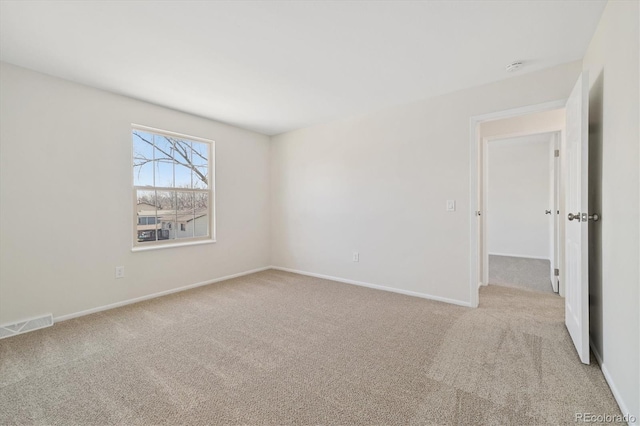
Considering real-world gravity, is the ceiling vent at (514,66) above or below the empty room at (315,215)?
above

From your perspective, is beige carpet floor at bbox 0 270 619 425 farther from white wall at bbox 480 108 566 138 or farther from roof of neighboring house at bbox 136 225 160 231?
white wall at bbox 480 108 566 138

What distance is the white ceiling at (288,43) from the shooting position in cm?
178

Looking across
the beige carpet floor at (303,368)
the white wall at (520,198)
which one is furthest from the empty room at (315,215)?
the white wall at (520,198)

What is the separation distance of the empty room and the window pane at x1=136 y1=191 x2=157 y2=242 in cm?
3

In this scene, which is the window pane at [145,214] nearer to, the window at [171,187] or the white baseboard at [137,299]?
the window at [171,187]

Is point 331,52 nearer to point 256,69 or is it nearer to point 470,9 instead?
point 256,69

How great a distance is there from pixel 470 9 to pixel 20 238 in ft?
13.1

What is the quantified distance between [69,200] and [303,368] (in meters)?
2.78

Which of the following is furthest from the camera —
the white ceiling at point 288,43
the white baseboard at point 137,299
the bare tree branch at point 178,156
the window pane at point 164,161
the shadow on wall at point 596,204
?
the window pane at point 164,161

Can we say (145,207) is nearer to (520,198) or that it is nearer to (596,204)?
(596,204)

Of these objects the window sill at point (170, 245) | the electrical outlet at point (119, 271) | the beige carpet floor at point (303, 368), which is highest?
the window sill at point (170, 245)

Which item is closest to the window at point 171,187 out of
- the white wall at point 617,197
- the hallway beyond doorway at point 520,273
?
the white wall at point 617,197

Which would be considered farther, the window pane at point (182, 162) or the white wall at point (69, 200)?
the window pane at point (182, 162)

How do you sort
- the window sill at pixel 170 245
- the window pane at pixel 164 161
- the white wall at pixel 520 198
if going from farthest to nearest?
the white wall at pixel 520 198 → the window pane at pixel 164 161 → the window sill at pixel 170 245
